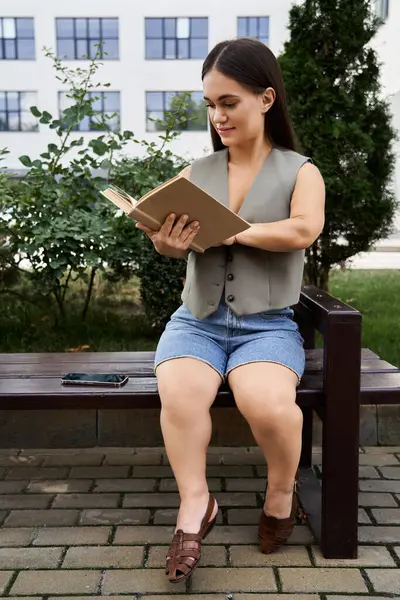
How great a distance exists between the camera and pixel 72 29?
107 ft

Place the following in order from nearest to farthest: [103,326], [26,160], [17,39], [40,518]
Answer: [40,518]
[26,160]
[103,326]
[17,39]

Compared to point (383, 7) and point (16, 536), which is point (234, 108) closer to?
point (16, 536)

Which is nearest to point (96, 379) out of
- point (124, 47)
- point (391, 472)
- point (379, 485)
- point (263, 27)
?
point (379, 485)

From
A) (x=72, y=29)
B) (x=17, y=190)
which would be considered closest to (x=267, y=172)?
(x=17, y=190)

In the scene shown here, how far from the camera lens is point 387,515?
279cm

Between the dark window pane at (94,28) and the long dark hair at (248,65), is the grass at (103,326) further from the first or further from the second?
the dark window pane at (94,28)

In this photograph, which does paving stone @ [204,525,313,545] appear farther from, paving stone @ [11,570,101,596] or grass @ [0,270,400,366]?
grass @ [0,270,400,366]

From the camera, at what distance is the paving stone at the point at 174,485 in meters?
3.02

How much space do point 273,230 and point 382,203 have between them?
3.18 meters

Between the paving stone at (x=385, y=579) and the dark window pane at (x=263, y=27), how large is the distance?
32727mm

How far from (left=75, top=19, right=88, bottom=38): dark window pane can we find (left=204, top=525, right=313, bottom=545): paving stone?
33.0m

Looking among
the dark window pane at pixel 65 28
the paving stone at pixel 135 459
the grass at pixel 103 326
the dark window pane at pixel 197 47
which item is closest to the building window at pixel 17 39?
the dark window pane at pixel 65 28

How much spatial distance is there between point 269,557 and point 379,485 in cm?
82

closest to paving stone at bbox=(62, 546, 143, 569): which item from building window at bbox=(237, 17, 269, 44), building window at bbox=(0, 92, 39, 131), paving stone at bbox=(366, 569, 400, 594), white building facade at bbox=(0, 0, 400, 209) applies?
paving stone at bbox=(366, 569, 400, 594)
